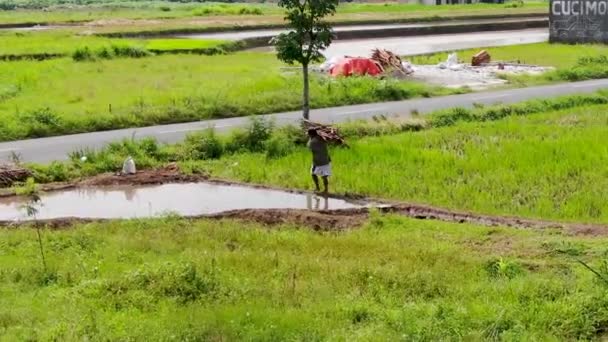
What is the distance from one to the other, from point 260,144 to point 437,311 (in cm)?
968

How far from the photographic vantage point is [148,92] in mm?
23172

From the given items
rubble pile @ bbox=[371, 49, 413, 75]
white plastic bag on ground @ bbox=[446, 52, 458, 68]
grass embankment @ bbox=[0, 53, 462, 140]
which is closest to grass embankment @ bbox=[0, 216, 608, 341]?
grass embankment @ bbox=[0, 53, 462, 140]

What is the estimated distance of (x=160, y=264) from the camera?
8805 millimetres

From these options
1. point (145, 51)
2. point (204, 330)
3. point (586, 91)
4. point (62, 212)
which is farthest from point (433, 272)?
point (145, 51)

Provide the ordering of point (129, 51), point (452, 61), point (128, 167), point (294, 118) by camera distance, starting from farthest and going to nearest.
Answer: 1. point (129, 51)
2. point (452, 61)
3. point (294, 118)
4. point (128, 167)

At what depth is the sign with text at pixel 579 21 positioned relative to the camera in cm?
3772

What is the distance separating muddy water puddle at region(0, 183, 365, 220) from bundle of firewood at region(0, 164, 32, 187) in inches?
33.2

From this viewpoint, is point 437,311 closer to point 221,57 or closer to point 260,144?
point 260,144

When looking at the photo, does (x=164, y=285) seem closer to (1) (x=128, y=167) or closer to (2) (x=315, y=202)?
(2) (x=315, y=202)

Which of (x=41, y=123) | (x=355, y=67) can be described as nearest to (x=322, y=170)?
(x=41, y=123)

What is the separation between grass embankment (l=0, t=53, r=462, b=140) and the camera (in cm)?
1925

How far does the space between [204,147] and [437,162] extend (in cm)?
446

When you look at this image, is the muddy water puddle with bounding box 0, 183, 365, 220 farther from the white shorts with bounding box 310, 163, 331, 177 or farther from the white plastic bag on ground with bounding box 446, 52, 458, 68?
the white plastic bag on ground with bounding box 446, 52, 458, 68

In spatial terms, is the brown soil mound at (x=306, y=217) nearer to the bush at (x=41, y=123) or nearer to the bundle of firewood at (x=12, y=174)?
the bundle of firewood at (x=12, y=174)
